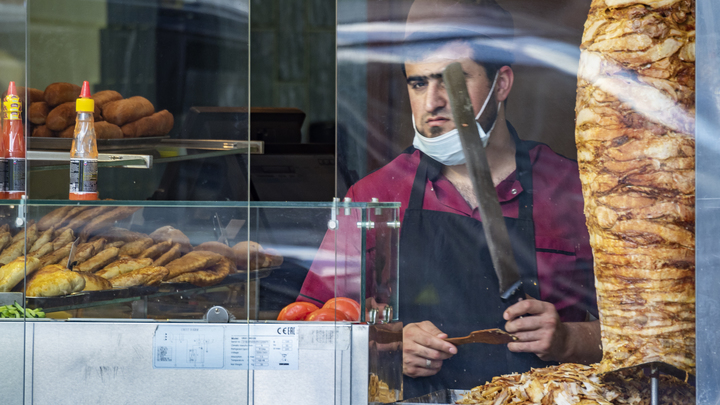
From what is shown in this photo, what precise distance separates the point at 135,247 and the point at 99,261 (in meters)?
0.06

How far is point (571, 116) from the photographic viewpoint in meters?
1.08

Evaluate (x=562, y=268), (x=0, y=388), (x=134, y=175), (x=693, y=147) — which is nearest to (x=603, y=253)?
(x=562, y=268)

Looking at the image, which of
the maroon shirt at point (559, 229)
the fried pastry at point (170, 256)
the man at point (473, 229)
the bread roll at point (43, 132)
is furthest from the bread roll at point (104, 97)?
the maroon shirt at point (559, 229)

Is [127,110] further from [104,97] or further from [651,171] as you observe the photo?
[651,171]

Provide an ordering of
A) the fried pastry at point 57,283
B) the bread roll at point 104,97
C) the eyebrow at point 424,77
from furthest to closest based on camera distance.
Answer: the eyebrow at point 424,77 < the bread roll at point 104,97 < the fried pastry at point 57,283

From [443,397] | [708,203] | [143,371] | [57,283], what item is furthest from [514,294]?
[57,283]

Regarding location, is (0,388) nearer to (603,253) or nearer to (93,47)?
(93,47)

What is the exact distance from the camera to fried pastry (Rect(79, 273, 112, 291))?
79 cm

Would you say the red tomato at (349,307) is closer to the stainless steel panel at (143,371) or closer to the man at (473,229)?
the stainless steel panel at (143,371)

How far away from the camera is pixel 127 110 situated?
1021 millimetres

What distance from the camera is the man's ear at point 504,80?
1081mm

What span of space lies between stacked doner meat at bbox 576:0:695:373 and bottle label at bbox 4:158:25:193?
110 centimetres

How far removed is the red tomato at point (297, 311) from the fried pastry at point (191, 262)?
0.14 m

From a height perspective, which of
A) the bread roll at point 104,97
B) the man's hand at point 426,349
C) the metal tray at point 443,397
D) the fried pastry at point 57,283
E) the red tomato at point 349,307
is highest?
the bread roll at point 104,97
